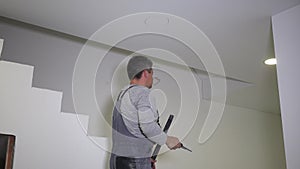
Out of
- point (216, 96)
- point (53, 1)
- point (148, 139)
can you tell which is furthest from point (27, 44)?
point (216, 96)

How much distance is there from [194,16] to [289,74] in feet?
2.59

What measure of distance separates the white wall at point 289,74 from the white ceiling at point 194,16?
9cm

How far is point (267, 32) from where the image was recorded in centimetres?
256

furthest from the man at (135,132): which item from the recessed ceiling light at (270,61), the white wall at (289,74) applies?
the recessed ceiling light at (270,61)

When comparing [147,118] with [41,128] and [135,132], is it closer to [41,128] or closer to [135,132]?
[135,132]

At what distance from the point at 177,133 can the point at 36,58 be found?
164 cm

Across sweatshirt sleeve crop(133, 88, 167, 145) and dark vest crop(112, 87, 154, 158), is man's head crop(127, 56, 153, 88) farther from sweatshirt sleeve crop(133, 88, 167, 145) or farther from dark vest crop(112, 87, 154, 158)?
dark vest crop(112, 87, 154, 158)

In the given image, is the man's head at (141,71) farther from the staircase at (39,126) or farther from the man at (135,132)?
the staircase at (39,126)

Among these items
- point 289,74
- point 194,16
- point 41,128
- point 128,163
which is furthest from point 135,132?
point 289,74

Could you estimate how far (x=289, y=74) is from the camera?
217 cm

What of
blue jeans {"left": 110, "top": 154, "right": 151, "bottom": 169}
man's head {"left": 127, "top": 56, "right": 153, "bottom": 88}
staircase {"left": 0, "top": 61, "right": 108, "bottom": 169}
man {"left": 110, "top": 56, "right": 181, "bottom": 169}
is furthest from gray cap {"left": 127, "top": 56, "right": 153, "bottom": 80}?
blue jeans {"left": 110, "top": 154, "right": 151, "bottom": 169}

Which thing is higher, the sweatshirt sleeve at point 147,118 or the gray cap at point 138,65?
the gray cap at point 138,65

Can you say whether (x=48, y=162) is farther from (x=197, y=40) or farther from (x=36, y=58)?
(x=197, y=40)

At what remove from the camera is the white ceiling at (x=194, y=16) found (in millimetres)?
2242
